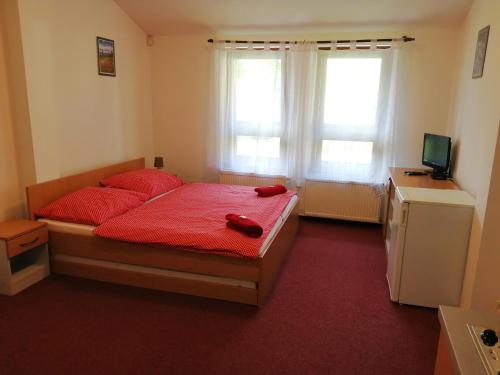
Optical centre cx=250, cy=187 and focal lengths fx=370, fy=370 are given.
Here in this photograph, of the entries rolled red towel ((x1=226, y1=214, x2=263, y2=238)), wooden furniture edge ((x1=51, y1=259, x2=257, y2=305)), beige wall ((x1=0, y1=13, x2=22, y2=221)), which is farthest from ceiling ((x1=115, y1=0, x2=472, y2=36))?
wooden furniture edge ((x1=51, y1=259, x2=257, y2=305))

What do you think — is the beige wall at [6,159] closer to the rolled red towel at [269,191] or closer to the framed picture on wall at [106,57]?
the framed picture on wall at [106,57]

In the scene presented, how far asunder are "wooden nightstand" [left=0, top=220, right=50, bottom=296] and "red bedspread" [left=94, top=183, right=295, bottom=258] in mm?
497

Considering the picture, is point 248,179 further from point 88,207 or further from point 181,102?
point 88,207

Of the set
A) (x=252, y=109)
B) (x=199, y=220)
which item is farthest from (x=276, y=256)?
(x=252, y=109)

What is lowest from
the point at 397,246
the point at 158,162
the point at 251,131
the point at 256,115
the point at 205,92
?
the point at 397,246

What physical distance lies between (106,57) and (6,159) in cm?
158

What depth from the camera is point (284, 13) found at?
404 cm

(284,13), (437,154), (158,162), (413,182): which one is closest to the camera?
(413,182)

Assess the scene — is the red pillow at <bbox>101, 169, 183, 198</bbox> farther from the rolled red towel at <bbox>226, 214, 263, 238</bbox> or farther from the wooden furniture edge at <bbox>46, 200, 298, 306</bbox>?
the rolled red towel at <bbox>226, 214, 263, 238</bbox>

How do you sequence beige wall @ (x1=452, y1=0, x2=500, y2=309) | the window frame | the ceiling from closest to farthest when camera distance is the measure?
beige wall @ (x1=452, y1=0, x2=500, y2=309) → the ceiling → the window frame

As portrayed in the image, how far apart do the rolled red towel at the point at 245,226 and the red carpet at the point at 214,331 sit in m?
0.53

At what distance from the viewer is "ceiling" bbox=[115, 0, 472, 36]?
147 inches

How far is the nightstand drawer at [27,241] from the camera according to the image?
272 centimetres

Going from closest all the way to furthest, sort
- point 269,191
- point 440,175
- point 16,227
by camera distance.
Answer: point 16,227 → point 440,175 → point 269,191
